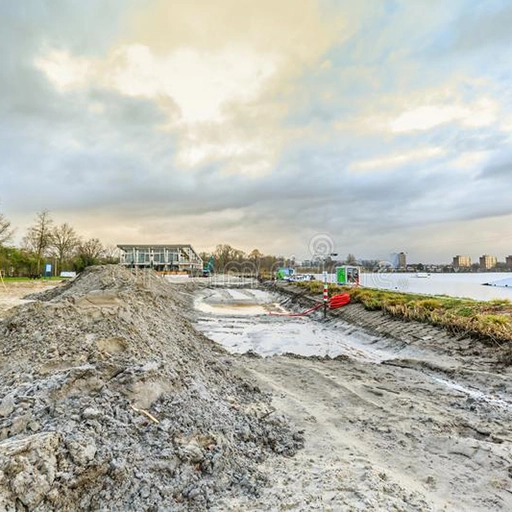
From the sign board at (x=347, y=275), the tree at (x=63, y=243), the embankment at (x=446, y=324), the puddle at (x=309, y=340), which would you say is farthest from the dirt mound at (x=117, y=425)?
the tree at (x=63, y=243)

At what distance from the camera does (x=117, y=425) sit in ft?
9.53

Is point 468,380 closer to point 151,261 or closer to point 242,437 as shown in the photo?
point 242,437

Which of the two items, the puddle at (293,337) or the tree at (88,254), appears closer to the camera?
the puddle at (293,337)

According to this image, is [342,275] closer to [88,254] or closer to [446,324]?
[446,324]

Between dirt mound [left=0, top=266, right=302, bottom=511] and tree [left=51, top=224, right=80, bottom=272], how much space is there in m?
55.2

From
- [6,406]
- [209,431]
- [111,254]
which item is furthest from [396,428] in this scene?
[111,254]

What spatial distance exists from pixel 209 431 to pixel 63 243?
6023 centimetres

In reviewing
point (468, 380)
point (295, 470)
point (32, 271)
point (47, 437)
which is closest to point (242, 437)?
point (295, 470)

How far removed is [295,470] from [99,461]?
1.69 m

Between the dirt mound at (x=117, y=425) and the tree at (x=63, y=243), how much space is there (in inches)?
2172

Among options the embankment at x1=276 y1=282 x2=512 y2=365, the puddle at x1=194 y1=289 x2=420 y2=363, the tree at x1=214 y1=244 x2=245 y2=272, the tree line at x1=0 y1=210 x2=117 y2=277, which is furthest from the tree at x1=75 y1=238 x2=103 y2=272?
the embankment at x1=276 y1=282 x2=512 y2=365

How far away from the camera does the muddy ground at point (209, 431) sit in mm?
2498

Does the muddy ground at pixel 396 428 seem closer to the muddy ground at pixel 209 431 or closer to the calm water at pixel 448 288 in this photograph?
the muddy ground at pixel 209 431

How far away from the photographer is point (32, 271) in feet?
169
